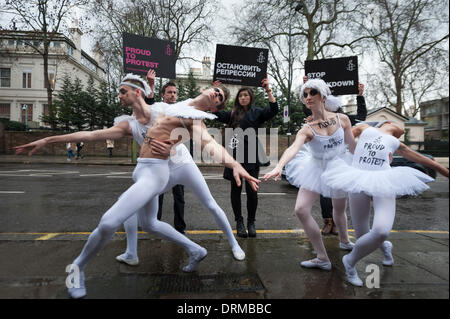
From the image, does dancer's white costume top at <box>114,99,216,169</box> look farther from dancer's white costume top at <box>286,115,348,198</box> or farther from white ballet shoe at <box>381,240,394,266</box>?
white ballet shoe at <box>381,240,394,266</box>

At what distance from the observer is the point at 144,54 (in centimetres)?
716

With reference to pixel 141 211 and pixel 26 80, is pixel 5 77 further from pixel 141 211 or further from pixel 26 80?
pixel 141 211

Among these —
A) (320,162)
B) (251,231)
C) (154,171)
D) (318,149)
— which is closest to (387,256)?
(320,162)

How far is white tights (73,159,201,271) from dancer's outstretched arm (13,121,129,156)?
424 mm

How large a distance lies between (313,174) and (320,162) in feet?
0.53

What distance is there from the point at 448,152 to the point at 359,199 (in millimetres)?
1297

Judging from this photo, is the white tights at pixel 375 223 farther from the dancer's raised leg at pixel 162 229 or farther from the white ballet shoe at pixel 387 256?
the dancer's raised leg at pixel 162 229

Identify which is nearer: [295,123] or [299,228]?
[299,228]

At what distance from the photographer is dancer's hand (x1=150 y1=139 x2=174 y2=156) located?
102 inches

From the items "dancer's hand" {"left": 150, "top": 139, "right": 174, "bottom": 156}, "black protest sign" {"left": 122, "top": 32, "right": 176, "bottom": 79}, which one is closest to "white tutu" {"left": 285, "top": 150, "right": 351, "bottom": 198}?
"dancer's hand" {"left": 150, "top": 139, "right": 174, "bottom": 156}

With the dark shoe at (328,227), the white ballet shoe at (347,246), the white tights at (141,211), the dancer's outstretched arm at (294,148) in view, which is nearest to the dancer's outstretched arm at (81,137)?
the white tights at (141,211)
